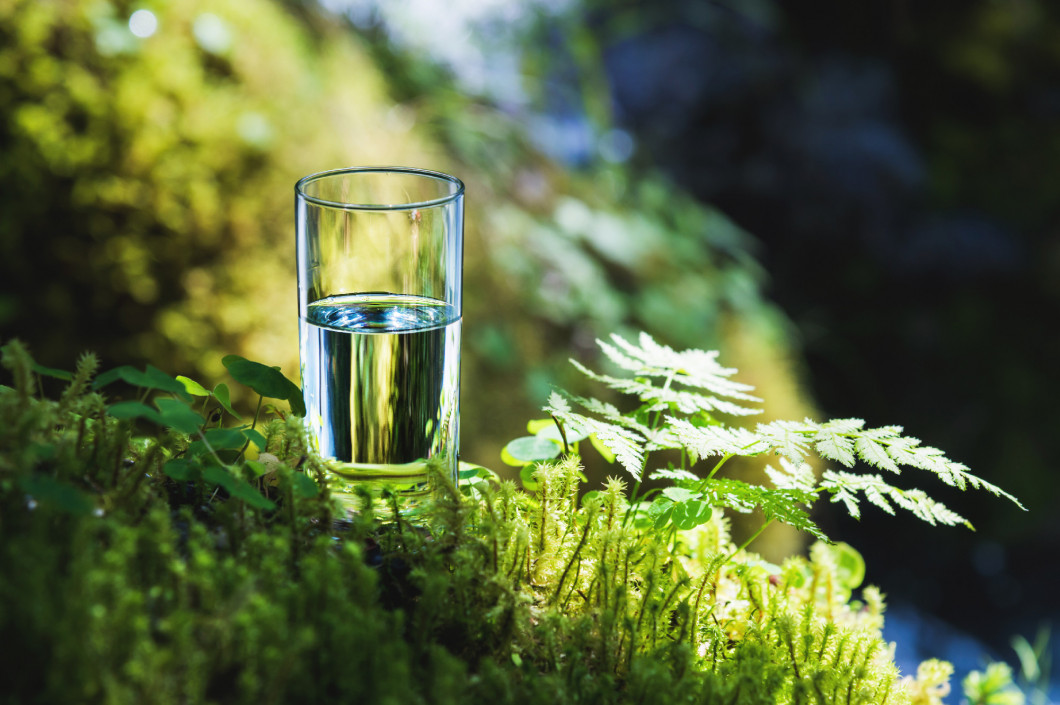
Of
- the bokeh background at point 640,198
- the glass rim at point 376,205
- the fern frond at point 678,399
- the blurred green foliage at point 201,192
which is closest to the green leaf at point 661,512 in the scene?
the fern frond at point 678,399

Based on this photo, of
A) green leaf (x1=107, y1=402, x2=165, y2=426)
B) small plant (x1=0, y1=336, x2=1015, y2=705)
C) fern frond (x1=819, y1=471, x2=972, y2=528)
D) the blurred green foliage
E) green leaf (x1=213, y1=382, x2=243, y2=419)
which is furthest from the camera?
the blurred green foliage

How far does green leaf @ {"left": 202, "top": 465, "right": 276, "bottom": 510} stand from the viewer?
88cm

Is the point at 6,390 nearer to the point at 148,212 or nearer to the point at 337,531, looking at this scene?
the point at 337,531

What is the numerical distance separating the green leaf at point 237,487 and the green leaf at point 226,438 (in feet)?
0.24

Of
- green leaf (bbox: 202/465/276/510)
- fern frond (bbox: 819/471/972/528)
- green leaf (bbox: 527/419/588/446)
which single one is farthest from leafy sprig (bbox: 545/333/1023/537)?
green leaf (bbox: 202/465/276/510)

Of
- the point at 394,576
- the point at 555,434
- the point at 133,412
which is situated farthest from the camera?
the point at 555,434

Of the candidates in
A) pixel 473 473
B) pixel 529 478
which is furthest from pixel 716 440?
pixel 473 473

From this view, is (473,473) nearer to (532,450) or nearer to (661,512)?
(532,450)

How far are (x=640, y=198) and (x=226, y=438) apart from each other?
14.5 feet

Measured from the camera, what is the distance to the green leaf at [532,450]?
127 centimetres

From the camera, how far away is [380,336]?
3.75 ft

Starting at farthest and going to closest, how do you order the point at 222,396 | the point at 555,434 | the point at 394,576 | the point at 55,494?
the point at 555,434
the point at 222,396
the point at 394,576
the point at 55,494

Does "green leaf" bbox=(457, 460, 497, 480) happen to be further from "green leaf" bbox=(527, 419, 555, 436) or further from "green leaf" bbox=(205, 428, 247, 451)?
"green leaf" bbox=(205, 428, 247, 451)

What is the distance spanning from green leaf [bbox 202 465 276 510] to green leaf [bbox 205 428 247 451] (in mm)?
72
